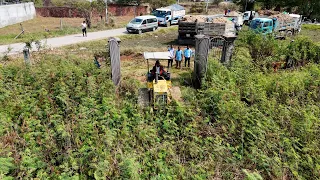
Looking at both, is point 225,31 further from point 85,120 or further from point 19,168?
point 19,168

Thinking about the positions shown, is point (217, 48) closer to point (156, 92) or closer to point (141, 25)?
point (156, 92)

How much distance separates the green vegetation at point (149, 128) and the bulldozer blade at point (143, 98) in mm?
223

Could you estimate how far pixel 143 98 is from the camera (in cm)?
751

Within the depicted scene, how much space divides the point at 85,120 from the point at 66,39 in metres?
14.8

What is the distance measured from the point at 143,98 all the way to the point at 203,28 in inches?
426

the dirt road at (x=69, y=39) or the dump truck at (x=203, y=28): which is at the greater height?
the dump truck at (x=203, y=28)

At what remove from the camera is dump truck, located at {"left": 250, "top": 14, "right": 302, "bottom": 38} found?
1981 cm

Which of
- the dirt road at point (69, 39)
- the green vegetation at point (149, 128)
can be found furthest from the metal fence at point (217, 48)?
the dirt road at point (69, 39)

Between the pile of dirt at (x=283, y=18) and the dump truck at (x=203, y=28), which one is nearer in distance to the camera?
the dump truck at (x=203, y=28)

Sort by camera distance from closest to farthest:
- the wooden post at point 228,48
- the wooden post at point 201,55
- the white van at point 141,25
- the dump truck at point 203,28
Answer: the wooden post at point 201,55 → the wooden post at point 228,48 → the dump truck at point 203,28 → the white van at point 141,25

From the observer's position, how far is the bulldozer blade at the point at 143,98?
715cm

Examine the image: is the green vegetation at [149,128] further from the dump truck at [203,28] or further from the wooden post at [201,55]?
the dump truck at [203,28]

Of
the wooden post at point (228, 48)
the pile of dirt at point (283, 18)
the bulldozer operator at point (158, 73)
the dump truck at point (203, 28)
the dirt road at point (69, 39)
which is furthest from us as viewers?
the pile of dirt at point (283, 18)

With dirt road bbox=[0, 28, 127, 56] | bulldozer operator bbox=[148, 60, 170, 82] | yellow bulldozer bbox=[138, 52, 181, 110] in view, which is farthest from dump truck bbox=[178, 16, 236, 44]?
yellow bulldozer bbox=[138, 52, 181, 110]
